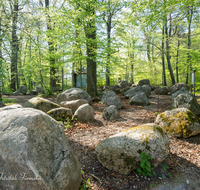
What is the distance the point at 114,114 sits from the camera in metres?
5.50

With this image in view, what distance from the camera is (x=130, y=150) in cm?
258

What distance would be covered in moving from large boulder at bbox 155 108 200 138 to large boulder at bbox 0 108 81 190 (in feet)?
10.0

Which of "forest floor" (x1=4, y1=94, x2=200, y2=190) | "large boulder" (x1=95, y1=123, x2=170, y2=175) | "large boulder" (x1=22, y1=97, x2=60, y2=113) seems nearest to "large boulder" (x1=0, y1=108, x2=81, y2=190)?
"forest floor" (x1=4, y1=94, x2=200, y2=190)

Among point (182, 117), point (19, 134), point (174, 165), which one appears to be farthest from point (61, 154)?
point (182, 117)

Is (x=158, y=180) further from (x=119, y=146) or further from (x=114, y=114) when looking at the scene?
(x=114, y=114)

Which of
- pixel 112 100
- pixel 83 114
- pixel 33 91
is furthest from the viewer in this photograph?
pixel 33 91

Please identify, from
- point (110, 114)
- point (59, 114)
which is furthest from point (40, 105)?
point (110, 114)

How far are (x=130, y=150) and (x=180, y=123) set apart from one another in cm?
208

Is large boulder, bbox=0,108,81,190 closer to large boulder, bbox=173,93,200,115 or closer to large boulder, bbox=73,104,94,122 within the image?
large boulder, bbox=73,104,94,122

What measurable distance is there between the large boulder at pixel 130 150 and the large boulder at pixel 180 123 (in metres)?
1.19

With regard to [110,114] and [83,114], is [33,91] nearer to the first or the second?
[83,114]

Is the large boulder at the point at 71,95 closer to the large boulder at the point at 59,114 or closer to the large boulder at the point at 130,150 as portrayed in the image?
the large boulder at the point at 59,114

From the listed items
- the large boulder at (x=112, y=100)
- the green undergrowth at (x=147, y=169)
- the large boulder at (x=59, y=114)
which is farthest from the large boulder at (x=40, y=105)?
the green undergrowth at (x=147, y=169)

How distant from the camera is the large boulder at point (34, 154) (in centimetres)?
147
